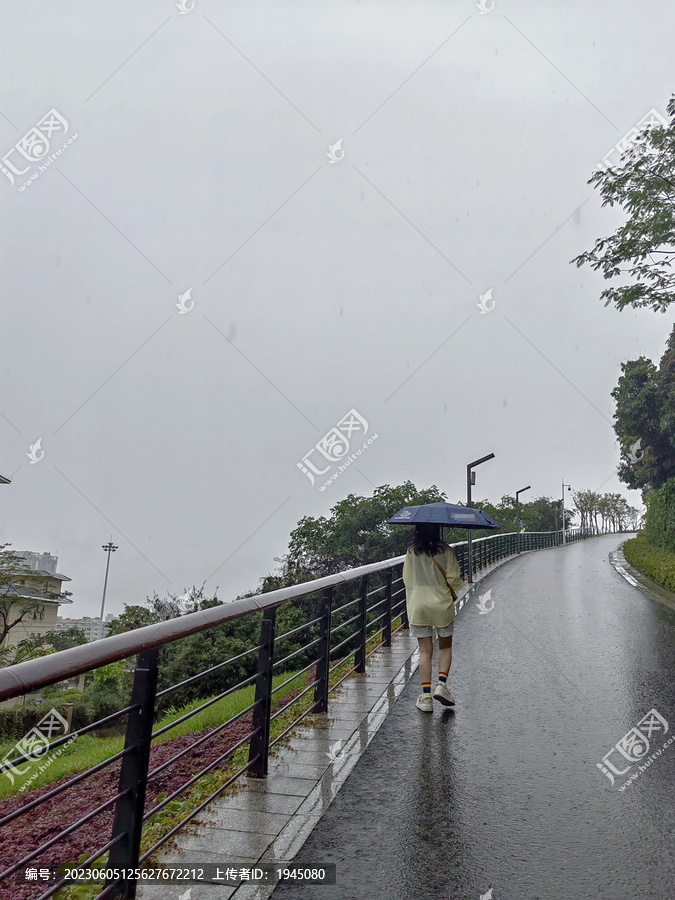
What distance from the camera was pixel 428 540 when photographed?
626 centimetres

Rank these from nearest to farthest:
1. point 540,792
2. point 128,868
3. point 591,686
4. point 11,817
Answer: point 11,817 < point 128,868 < point 540,792 < point 591,686

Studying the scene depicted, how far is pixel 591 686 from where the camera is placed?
7.16 meters

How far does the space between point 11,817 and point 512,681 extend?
6201 mm

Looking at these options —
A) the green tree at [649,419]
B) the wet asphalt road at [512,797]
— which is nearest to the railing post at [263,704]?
the wet asphalt road at [512,797]

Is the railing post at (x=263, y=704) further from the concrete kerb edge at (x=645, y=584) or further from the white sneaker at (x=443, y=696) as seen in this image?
the concrete kerb edge at (x=645, y=584)

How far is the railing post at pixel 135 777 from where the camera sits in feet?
9.18

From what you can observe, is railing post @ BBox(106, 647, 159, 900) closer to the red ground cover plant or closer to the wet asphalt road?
the wet asphalt road

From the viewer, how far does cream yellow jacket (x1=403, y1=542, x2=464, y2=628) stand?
245 inches

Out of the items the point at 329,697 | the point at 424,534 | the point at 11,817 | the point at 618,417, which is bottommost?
the point at 329,697

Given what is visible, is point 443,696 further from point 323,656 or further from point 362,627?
point 362,627

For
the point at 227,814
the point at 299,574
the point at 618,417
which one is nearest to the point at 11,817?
the point at 227,814

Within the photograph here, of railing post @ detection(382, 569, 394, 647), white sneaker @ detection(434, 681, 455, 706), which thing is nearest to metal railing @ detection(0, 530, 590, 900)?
white sneaker @ detection(434, 681, 455, 706)

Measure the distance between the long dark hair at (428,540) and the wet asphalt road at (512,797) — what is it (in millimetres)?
1446

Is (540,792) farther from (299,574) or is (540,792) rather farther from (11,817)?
(299,574)
